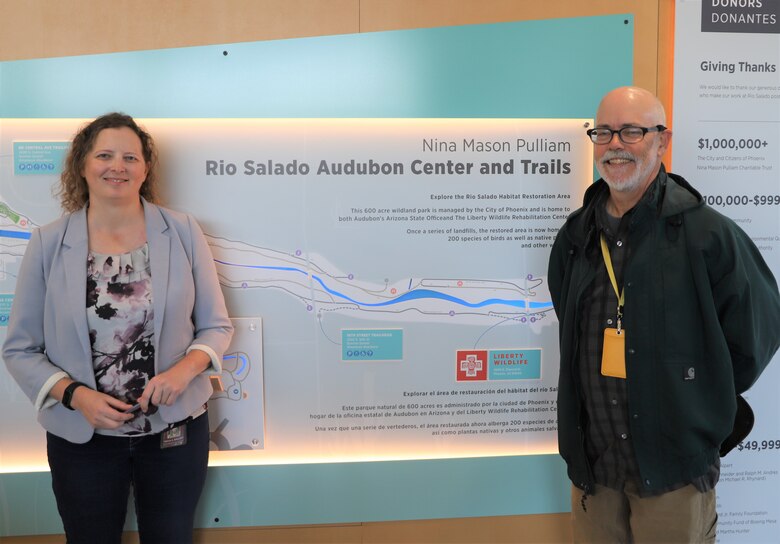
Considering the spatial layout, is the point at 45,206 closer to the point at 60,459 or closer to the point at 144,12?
the point at 144,12

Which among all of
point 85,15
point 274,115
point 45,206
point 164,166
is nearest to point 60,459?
point 45,206

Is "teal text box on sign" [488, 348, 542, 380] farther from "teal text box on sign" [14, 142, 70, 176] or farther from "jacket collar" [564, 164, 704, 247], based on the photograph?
"teal text box on sign" [14, 142, 70, 176]

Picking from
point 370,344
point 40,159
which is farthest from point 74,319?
point 370,344

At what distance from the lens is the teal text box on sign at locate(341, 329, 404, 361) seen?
2.28 meters

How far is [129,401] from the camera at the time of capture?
179 centimetres

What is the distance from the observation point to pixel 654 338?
159cm

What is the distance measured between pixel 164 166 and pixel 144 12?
1.93 feet

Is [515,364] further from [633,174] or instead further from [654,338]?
[633,174]

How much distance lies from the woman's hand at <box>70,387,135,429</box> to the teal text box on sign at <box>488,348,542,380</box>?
1.39 metres

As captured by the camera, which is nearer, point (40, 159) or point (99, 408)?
point (99, 408)

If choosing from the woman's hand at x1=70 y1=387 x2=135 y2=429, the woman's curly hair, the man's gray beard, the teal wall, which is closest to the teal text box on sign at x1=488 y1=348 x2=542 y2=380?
the teal wall

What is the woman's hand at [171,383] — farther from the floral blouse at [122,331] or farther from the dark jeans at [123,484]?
the dark jeans at [123,484]

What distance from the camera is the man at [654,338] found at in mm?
1566

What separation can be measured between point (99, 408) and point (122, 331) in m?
0.24
